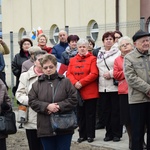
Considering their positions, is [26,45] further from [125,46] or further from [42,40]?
[125,46]

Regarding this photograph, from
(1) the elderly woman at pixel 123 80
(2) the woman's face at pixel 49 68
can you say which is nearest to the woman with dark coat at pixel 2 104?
(2) the woman's face at pixel 49 68

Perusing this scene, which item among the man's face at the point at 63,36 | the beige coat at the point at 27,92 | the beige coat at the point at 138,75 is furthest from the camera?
the man's face at the point at 63,36

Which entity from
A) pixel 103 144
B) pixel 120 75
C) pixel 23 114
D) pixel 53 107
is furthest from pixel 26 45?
pixel 53 107

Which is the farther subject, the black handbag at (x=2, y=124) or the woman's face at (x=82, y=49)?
the woman's face at (x=82, y=49)

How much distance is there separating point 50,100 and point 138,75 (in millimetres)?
1417

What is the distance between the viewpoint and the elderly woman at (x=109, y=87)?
291 inches

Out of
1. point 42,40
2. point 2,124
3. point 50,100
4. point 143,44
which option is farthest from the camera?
point 42,40

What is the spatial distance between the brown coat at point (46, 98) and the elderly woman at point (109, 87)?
2.28 metres

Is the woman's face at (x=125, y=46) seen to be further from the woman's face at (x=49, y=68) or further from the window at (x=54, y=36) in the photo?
the window at (x=54, y=36)

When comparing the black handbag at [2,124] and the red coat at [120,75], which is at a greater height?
the red coat at [120,75]

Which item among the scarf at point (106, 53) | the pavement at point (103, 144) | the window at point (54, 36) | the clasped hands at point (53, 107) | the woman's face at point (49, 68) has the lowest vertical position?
the pavement at point (103, 144)

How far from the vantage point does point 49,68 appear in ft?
16.8

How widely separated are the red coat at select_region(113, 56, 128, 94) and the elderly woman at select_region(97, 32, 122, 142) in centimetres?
39

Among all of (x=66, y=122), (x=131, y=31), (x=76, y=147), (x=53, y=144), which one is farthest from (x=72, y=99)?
(x=131, y=31)
